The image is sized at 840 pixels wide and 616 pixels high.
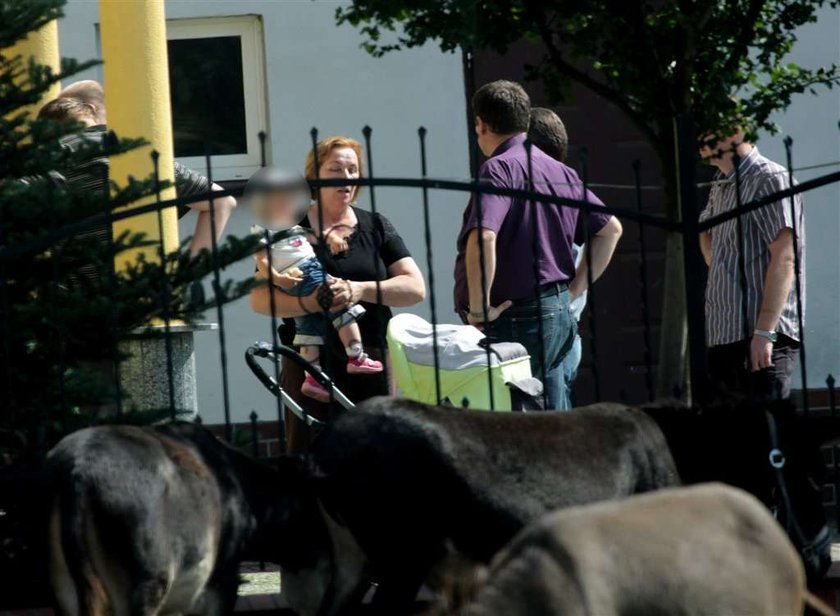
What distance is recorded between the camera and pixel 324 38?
909 centimetres

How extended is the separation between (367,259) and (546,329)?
0.82 meters

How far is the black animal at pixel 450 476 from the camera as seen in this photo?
409 centimetres

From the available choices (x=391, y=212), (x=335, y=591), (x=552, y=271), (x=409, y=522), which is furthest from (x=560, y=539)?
(x=391, y=212)

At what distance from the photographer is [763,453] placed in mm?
4340

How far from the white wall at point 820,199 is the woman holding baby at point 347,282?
3219 mm

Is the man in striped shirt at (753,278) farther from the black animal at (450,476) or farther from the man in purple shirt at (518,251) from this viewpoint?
the black animal at (450,476)

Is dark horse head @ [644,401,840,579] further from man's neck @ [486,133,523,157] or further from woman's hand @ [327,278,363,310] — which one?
man's neck @ [486,133,523,157]

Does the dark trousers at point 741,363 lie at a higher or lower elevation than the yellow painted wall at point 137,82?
lower

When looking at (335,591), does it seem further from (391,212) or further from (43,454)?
(391,212)

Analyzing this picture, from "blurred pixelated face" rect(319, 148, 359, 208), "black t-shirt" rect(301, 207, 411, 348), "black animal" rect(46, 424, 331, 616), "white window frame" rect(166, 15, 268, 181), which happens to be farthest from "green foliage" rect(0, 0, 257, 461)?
"white window frame" rect(166, 15, 268, 181)

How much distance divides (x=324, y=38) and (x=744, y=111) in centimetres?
300

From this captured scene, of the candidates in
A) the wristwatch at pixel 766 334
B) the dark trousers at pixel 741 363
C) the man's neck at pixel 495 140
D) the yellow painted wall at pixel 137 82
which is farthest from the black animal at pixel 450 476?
the yellow painted wall at pixel 137 82

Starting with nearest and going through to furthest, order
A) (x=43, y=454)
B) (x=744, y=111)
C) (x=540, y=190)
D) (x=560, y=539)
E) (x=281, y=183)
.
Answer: (x=560, y=539)
(x=43, y=454)
(x=281, y=183)
(x=540, y=190)
(x=744, y=111)

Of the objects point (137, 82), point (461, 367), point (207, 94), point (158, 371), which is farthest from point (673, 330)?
point (207, 94)
